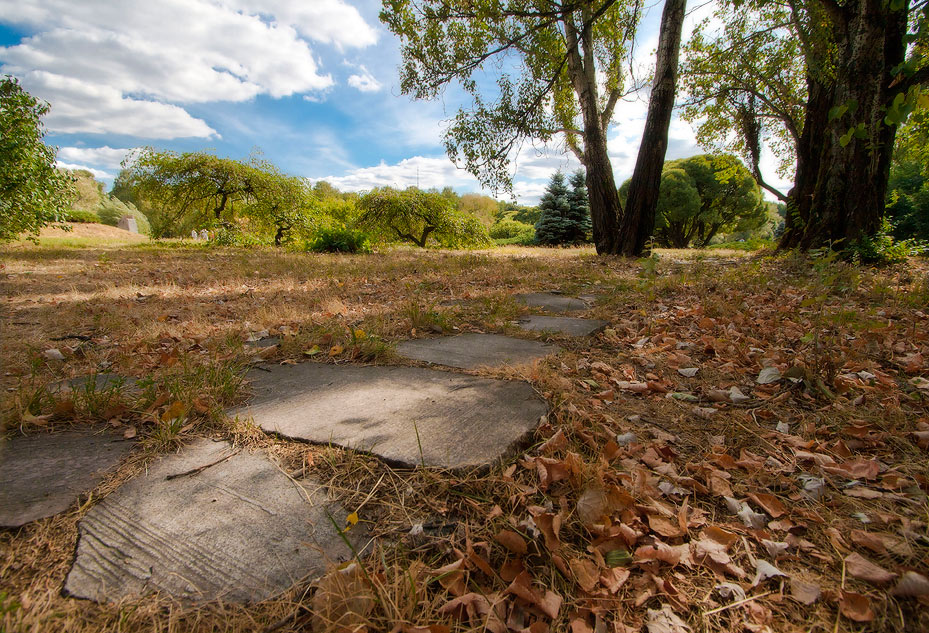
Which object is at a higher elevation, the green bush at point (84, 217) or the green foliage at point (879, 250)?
the green bush at point (84, 217)

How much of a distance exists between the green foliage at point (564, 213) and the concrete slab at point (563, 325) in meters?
13.7

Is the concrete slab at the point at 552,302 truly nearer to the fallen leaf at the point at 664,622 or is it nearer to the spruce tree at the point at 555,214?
the fallen leaf at the point at 664,622

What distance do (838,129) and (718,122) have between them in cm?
962

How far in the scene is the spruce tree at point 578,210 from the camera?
629 inches

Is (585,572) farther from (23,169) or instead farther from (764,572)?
(23,169)

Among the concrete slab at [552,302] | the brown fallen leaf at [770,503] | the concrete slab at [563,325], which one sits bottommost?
the brown fallen leaf at [770,503]

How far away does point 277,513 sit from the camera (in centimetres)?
99

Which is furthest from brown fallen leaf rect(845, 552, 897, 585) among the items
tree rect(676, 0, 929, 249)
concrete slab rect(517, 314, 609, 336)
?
tree rect(676, 0, 929, 249)

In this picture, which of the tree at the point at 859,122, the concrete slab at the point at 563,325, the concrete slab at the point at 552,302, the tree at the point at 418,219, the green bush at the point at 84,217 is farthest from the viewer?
the green bush at the point at 84,217

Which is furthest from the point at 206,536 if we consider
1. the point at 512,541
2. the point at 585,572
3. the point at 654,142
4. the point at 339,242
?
the point at 339,242

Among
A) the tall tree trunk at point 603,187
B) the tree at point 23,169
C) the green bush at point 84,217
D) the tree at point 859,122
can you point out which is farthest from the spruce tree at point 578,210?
the green bush at point 84,217

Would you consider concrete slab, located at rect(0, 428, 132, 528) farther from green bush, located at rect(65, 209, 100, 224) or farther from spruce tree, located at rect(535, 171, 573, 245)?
green bush, located at rect(65, 209, 100, 224)

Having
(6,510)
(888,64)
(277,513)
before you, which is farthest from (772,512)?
(888,64)

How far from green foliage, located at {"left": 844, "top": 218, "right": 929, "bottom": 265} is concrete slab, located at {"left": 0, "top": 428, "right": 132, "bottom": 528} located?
22.3ft
